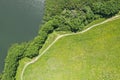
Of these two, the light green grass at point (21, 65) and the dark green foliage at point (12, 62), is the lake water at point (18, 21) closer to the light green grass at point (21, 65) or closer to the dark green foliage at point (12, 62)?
the dark green foliage at point (12, 62)

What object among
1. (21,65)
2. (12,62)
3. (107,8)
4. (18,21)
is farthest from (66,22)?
(18,21)

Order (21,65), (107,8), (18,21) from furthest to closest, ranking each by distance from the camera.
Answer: (18,21), (107,8), (21,65)

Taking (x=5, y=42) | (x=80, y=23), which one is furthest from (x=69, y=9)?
(x=5, y=42)

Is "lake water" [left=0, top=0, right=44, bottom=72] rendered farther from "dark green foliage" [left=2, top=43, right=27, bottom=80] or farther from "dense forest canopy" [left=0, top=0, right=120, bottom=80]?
"dense forest canopy" [left=0, top=0, right=120, bottom=80]

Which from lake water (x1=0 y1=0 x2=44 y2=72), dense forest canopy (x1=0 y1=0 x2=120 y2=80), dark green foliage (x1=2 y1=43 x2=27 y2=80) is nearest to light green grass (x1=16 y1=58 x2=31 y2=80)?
dense forest canopy (x1=0 y1=0 x2=120 y2=80)

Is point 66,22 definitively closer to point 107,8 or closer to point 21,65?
point 107,8

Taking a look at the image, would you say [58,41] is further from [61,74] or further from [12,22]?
[12,22]

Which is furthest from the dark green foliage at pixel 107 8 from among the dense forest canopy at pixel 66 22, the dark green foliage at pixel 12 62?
the dark green foliage at pixel 12 62
